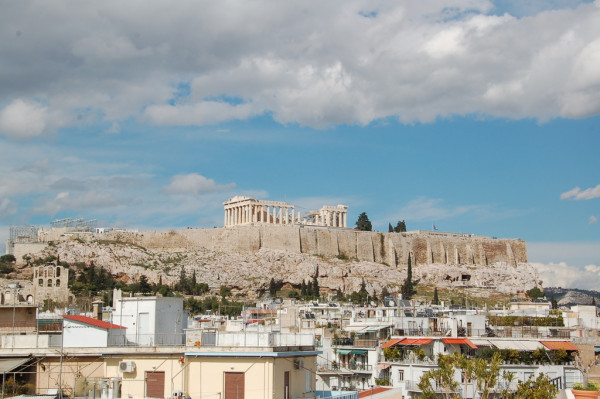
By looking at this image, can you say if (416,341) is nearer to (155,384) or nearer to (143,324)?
(143,324)

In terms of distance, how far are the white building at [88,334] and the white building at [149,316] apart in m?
0.65

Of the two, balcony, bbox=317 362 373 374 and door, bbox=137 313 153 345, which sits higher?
door, bbox=137 313 153 345

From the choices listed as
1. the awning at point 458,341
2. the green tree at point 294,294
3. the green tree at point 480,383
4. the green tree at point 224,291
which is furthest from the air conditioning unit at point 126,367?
the green tree at point 294,294

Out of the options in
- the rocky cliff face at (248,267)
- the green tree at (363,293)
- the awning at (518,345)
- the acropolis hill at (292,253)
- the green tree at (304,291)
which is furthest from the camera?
the acropolis hill at (292,253)

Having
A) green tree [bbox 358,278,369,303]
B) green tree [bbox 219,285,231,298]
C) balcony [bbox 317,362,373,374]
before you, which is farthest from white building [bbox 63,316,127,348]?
green tree [bbox 219,285,231,298]

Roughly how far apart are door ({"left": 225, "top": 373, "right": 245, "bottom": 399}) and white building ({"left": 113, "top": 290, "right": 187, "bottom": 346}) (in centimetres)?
365

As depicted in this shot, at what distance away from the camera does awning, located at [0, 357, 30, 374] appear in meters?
16.5

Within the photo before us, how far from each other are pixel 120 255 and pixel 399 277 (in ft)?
113

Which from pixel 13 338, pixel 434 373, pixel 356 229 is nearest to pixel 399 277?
pixel 356 229

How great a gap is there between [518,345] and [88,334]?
18.4 m

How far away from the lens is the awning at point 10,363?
16453 millimetres

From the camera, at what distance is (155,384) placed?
1628 cm

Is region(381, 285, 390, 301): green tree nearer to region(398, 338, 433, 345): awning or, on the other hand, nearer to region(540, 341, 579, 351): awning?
region(540, 341, 579, 351): awning

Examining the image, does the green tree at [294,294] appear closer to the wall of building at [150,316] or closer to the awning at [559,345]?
the awning at [559,345]
